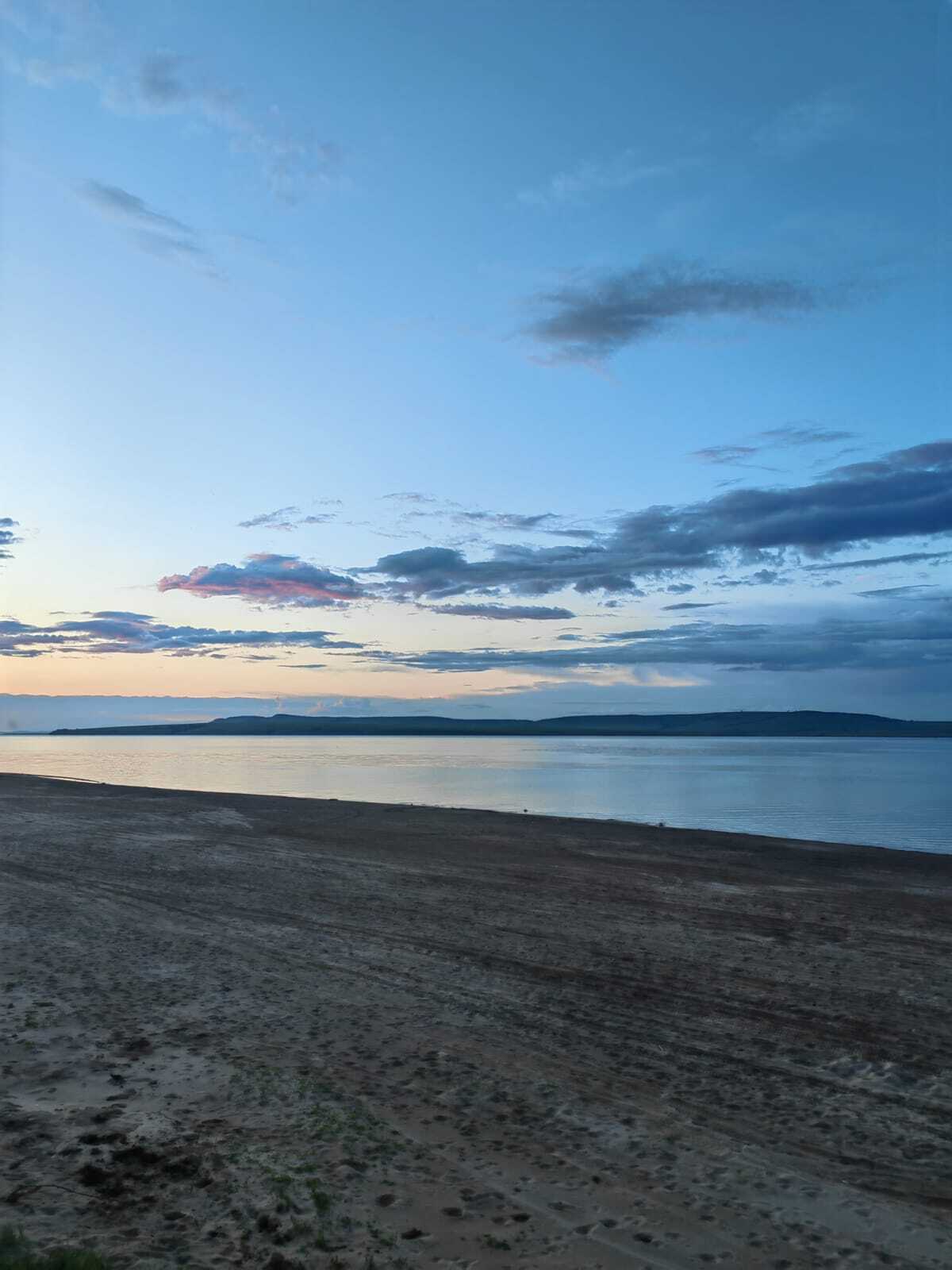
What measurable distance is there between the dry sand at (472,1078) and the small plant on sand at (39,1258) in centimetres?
20

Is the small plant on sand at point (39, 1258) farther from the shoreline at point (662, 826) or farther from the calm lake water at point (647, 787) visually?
the calm lake water at point (647, 787)

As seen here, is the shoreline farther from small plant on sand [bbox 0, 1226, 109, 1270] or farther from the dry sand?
small plant on sand [bbox 0, 1226, 109, 1270]

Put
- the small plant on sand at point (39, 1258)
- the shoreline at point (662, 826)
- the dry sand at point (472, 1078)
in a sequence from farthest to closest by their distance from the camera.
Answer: the shoreline at point (662, 826), the dry sand at point (472, 1078), the small plant on sand at point (39, 1258)

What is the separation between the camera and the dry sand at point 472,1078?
16.5ft

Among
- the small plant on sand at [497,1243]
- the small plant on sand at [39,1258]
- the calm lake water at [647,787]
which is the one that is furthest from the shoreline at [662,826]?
the small plant on sand at [39,1258]

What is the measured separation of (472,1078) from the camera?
293 inches

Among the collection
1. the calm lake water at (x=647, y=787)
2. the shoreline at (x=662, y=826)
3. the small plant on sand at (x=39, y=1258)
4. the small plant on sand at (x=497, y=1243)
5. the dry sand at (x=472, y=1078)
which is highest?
the small plant on sand at (x=39, y=1258)

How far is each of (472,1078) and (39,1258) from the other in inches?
151

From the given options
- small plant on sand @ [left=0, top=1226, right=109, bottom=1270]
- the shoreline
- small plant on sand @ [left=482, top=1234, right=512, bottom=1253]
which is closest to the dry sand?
small plant on sand @ [left=482, top=1234, right=512, bottom=1253]

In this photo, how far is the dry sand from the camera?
5.04 meters

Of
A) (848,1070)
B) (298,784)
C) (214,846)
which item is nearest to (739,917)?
(848,1070)

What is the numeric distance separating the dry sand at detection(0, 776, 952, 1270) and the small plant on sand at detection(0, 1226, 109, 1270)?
0.20 m

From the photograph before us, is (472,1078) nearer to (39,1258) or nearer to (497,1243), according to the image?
(497,1243)

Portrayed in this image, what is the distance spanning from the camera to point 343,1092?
6980 mm
